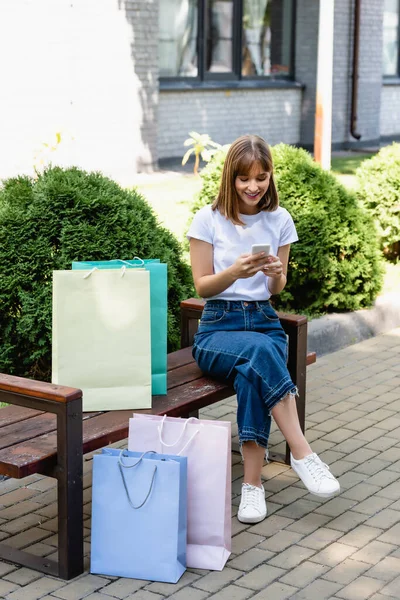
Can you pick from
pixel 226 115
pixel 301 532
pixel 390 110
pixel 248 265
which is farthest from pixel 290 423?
pixel 390 110

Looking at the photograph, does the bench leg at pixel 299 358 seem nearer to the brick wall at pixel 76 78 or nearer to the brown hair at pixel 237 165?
the brown hair at pixel 237 165

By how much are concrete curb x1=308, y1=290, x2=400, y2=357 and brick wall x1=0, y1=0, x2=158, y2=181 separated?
611cm

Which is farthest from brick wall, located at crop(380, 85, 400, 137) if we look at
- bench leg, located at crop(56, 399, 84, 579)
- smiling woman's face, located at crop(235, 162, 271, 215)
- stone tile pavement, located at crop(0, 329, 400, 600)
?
bench leg, located at crop(56, 399, 84, 579)

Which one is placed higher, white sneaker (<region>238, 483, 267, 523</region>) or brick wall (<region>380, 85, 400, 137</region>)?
brick wall (<region>380, 85, 400, 137</region>)

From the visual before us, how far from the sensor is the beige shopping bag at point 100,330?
3828 mm

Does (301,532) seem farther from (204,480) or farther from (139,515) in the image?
(139,515)

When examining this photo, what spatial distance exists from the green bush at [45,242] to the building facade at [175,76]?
654 centimetres

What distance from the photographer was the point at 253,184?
4371mm

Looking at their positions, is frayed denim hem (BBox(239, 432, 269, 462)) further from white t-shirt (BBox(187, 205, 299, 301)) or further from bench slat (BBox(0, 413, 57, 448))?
bench slat (BBox(0, 413, 57, 448))

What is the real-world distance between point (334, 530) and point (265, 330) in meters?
0.92

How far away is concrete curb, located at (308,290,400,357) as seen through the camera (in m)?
6.85

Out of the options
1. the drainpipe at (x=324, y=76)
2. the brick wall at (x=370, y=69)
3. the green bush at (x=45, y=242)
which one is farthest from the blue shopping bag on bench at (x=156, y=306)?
the brick wall at (x=370, y=69)

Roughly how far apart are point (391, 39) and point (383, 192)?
13.0 m

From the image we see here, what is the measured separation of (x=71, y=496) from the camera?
3.57m
